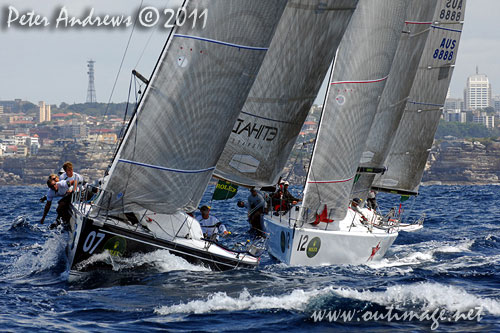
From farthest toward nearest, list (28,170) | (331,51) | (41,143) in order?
(41,143) < (28,170) < (331,51)

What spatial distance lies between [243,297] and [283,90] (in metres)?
4.84

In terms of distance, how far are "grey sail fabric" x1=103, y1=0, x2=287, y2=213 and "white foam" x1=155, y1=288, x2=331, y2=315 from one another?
1966 mm

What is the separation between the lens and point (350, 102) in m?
13.4

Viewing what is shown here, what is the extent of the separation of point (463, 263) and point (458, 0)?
30.6 feet


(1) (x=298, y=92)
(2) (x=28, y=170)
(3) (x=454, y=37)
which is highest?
(3) (x=454, y=37)

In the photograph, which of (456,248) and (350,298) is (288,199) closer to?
(456,248)

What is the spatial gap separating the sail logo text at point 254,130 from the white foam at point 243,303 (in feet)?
13.9

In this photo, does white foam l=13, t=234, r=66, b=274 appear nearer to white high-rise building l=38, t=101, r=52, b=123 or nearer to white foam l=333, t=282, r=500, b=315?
white foam l=333, t=282, r=500, b=315

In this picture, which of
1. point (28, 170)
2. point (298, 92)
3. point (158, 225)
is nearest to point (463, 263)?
point (298, 92)

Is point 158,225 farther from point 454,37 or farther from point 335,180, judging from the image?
point 454,37

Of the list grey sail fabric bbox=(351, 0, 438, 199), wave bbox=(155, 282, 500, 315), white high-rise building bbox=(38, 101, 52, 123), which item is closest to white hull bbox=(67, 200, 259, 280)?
wave bbox=(155, 282, 500, 315)

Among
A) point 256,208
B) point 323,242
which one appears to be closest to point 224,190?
point 256,208

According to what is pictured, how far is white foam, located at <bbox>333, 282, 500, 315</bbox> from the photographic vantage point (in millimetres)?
8711

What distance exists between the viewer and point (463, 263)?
42.8 feet
